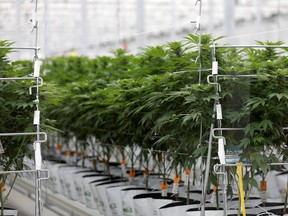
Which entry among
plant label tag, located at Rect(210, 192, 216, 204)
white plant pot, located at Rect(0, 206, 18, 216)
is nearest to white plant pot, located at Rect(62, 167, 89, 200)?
white plant pot, located at Rect(0, 206, 18, 216)

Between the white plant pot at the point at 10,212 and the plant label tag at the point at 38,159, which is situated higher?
the plant label tag at the point at 38,159

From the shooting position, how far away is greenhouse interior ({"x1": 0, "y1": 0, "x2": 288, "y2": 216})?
A: 16.1 feet

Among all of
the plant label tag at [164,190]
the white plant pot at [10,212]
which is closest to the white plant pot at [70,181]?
the plant label tag at [164,190]

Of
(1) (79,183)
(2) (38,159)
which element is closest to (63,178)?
(1) (79,183)

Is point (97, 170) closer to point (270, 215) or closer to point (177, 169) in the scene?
point (177, 169)

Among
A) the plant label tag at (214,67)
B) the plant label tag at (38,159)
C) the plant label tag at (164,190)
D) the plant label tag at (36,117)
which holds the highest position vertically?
the plant label tag at (214,67)

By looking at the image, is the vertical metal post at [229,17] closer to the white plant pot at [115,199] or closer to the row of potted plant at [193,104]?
the row of potted plant at [193,104]

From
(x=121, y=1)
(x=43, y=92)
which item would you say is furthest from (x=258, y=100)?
(x=121, y=1)

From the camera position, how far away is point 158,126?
5586 millimetres

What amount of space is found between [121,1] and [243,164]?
6.85m

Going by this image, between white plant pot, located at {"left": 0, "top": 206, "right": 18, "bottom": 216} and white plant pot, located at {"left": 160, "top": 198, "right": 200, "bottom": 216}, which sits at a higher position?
white plant pot, located at {"left": 160, "top": 198, "right": 200, "bottom": 216}

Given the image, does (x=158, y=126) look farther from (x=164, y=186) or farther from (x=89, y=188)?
(x=89, y=188)

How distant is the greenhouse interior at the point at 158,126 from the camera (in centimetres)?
491

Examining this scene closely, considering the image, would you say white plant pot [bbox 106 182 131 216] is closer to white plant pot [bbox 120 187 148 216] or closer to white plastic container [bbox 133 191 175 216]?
white plant pot [bbox 120 187 148 216]
